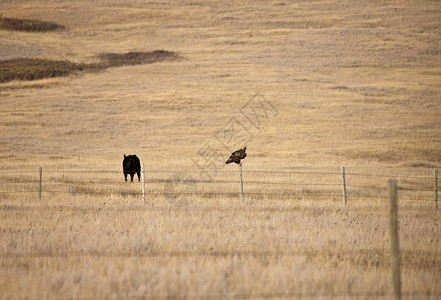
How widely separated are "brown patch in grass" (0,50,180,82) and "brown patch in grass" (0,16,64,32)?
64.8ft

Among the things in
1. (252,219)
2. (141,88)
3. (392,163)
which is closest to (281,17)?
(141,88)

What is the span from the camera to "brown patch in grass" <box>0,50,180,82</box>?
2227 inches

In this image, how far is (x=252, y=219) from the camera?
12297mm

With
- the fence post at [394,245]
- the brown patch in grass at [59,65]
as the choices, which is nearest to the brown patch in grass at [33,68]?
the brown patch in grass at [59,65]

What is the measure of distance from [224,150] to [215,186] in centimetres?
1342

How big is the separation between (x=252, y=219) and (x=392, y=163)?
725 inches

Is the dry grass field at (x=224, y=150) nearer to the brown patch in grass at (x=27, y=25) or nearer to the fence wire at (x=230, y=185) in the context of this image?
the fence wire at (x=230, y=185)

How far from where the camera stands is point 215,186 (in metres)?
19.7

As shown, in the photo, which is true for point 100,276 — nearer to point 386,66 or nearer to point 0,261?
point 0,261

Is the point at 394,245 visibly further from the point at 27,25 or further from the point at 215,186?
the point at 27,25

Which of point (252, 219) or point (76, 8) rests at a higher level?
point (76, 8)

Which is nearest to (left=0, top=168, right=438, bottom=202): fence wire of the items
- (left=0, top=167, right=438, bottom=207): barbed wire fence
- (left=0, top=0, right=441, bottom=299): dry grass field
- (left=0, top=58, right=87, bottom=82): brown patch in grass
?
(left=0, top=167, right=438, bottom=207): barbed wire fence

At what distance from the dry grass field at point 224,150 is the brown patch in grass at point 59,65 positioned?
205cm

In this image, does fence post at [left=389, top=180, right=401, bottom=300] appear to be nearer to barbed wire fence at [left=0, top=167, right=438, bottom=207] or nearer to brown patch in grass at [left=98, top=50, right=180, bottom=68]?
barbed wire fence at [left=0, top=167, right=438, bottom=207]
